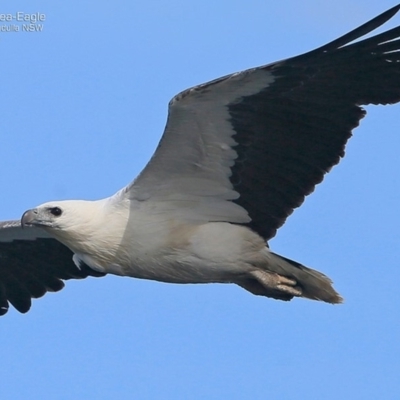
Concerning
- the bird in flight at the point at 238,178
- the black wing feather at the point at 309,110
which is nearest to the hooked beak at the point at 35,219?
the bird in flight at the point at 238,178

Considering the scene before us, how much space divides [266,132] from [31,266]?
426 centimetres

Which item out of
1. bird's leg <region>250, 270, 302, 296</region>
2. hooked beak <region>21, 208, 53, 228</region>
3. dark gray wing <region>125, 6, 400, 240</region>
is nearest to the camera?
dark gray wing <region>125, 6, 400, 240</region>

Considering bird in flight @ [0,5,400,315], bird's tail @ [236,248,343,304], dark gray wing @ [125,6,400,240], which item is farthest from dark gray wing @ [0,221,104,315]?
dark gray wing @ [125,6,400,240]

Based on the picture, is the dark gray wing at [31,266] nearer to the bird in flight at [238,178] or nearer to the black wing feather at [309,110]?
the bird in flight at [238,178]

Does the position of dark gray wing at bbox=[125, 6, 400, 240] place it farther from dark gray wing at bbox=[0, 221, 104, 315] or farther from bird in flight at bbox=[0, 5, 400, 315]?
dark gray wing at bbox=[0, 221, 104, 315]

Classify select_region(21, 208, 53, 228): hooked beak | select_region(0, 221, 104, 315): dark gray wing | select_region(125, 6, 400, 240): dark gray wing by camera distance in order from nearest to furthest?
select_region(125, 6, 400, 240): dark gray wing
select_region(21, 208, 53, 228): hooked beak
select_region(0, 221, 104, 315): dark gray wing

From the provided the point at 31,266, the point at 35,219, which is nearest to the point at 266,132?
the point at 35,219

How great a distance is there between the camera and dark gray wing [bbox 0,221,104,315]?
47.1ft

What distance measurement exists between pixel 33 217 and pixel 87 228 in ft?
1.75

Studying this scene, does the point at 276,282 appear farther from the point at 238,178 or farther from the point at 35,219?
the point at 35,219

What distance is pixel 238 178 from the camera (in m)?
12.1

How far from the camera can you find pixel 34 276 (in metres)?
14.8

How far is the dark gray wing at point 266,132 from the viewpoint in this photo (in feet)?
36.9

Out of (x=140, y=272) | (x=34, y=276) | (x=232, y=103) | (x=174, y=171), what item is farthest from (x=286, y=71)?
(x=34, y=276)
